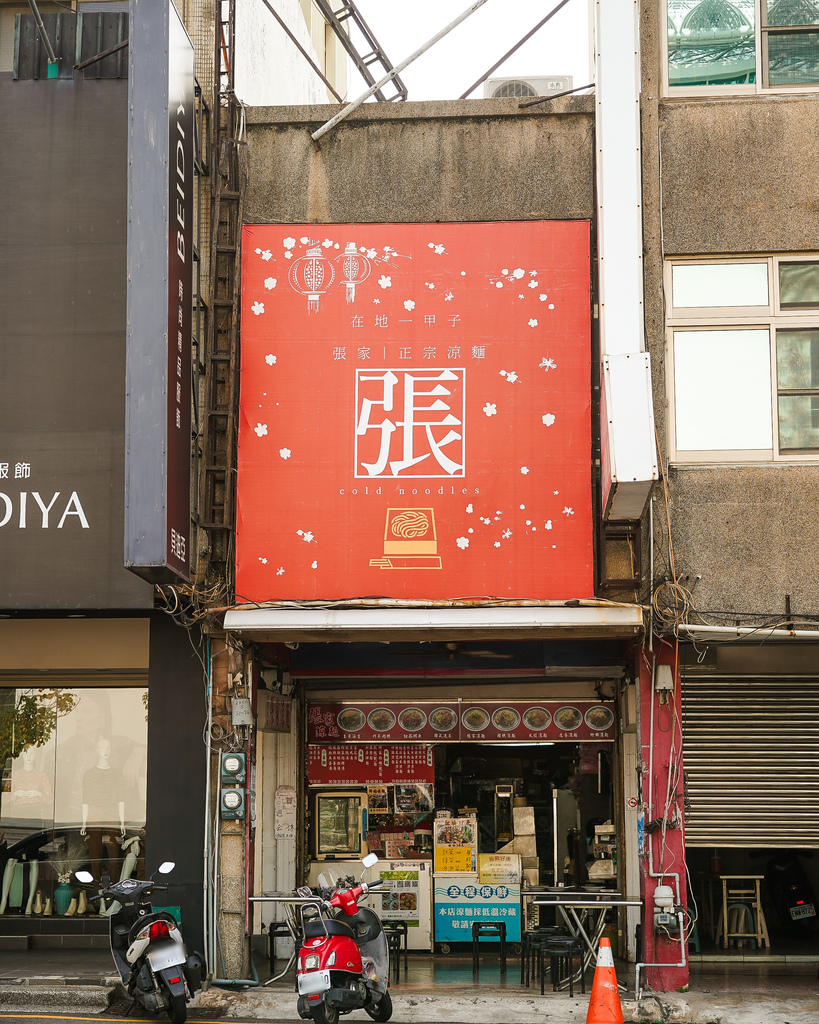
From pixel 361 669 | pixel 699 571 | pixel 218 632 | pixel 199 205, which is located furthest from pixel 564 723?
pixel 199 205

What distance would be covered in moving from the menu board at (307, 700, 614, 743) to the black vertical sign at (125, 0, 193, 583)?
373 cm

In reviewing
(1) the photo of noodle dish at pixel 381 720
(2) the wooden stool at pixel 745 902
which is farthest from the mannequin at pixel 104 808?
(2) the wooden stool at pixel 745 902

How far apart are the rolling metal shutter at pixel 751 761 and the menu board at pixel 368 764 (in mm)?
3542

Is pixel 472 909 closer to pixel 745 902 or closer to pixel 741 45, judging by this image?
pixel 745 902

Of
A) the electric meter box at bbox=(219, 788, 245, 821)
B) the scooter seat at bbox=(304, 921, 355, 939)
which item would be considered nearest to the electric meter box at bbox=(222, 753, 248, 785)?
the electric meter box at bbox=(219, 788, 245, 821)

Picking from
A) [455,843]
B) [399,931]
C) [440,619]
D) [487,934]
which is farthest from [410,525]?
[487,934]

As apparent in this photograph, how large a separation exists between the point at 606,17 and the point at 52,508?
747 centimetres

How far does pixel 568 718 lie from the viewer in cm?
1345

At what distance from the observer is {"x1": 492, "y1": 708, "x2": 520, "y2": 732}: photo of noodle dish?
13.5 metres

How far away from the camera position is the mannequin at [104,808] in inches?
527

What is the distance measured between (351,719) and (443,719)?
3.76 ft

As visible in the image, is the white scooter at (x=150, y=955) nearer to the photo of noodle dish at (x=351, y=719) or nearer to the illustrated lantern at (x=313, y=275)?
the photo of noodle dish at (x=351, y=719)

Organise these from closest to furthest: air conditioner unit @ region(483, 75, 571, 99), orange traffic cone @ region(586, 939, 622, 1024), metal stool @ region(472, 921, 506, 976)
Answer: orange traffic cone @ region(586, 939, 622, 1024), metal stool @ region(472, 921, 506, 976), air conditioner unit @ region(483, 75, 571, 99)

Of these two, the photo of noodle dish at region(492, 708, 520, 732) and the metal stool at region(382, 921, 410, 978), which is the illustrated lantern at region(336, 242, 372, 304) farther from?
the metal stool at region(382, 921, 410, 978)
